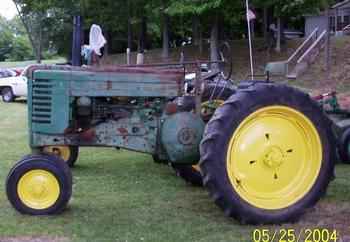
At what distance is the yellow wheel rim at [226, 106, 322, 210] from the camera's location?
17.2ft

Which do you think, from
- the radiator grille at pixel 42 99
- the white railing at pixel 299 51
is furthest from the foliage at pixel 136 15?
the radiator grille at pixel 42 99

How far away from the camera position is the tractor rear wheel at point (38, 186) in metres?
5.52

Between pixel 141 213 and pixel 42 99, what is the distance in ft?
4.50

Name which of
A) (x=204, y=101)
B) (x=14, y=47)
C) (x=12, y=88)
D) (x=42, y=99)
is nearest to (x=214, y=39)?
(x=12, y=88)

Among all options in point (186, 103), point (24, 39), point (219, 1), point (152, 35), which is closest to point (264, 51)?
point (219, 1)

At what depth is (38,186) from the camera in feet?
18.1

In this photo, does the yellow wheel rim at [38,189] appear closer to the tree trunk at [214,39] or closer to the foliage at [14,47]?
the tree trunk at [214,39]

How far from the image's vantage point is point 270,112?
17.5 ft

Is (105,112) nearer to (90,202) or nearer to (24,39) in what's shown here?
(90,202)

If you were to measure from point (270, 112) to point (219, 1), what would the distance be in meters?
19.1

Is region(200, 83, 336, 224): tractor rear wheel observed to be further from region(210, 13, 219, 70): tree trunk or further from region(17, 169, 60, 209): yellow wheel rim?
region(210, 13, 219, 70): tree trunk

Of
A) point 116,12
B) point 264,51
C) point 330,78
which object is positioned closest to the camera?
point 330,78

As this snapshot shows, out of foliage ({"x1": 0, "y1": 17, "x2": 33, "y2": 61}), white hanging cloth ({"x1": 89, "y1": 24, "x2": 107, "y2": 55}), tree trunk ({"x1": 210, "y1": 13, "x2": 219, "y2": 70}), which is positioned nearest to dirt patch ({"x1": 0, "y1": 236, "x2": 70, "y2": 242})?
white hanging cloth ({"x1": 89, "y1": 24, "x2": 107, "y2": 55})

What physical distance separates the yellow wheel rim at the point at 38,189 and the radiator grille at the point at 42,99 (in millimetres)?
511
